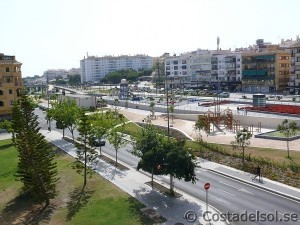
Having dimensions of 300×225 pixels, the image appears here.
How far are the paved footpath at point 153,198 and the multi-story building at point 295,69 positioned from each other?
3205 inches

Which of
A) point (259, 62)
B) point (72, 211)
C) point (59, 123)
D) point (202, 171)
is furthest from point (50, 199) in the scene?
point (259, 62)

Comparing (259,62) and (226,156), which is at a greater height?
(259,62)

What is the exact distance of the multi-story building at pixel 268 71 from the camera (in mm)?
117438

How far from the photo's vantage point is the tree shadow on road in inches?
1181

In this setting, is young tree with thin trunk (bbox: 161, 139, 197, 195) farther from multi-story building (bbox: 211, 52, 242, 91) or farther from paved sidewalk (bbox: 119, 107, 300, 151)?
multi-story building (bbox: 211, 52, 242, 91)

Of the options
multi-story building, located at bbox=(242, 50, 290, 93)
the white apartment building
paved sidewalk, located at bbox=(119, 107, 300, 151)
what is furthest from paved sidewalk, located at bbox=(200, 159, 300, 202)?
the white apartment building

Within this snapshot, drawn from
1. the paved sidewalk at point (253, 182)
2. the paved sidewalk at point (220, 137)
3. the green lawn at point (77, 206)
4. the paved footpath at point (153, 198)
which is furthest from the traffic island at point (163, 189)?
the paved sidewalk at point (220, 137)

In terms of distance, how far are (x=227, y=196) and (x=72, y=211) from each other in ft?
43.4

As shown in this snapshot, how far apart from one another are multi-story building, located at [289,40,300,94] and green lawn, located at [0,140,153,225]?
86.0m

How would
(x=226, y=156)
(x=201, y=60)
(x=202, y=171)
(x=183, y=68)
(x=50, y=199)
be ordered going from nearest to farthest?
(x=50, y=199), (x=202, y=171), (x=226, y=156), (x=201, y=60), (x=183, y=68)

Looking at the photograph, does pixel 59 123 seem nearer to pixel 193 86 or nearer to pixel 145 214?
pixel 145 214

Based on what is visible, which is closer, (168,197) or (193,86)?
(168,197)

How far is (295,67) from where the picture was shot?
108125mm

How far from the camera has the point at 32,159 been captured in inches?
1278
